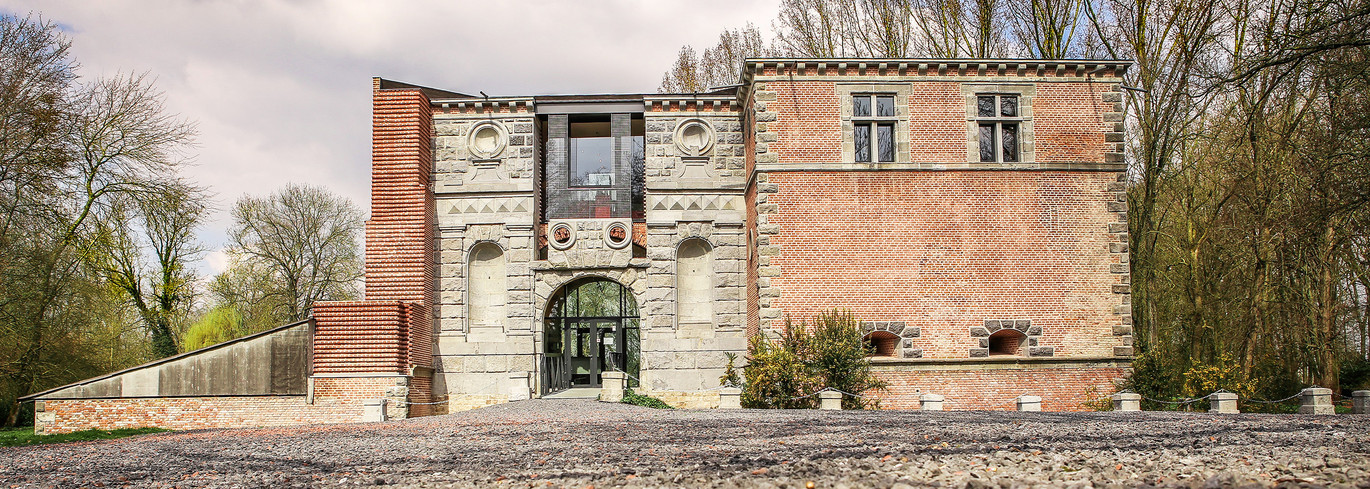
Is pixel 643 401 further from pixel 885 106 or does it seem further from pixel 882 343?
pixel 885 106

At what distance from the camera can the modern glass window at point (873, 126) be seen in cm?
2044

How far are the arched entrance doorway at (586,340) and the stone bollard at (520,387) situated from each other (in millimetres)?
1153

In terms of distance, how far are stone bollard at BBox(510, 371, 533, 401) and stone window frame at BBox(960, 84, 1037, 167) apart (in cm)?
1086

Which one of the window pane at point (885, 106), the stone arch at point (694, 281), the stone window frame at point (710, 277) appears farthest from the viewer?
the stone arch at point (694, 281)

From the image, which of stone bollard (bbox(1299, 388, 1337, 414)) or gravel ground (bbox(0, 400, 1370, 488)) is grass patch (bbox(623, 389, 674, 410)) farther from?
stone bollard (bbox(1299, 388, 1337, 414))

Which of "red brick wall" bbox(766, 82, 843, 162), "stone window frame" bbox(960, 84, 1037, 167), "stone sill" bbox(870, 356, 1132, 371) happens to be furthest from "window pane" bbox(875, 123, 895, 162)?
"stone sill" bbox(870, 356, 1132, 371)

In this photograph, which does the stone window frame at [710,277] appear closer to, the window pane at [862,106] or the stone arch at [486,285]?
the stone arch at [486,285]

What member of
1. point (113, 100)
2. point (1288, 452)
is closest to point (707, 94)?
point (113, 100)

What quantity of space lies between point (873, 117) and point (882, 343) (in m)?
4.89

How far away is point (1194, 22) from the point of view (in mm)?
21562

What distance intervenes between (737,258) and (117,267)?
1834 cm

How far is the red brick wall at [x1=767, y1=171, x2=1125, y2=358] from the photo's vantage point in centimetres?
1969

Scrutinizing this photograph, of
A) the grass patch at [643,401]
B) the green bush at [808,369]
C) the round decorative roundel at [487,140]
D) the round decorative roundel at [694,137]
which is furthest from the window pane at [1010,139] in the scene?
the round decorative roundel at [487,140]

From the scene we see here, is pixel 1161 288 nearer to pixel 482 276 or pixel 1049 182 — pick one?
pixel 1049 182
